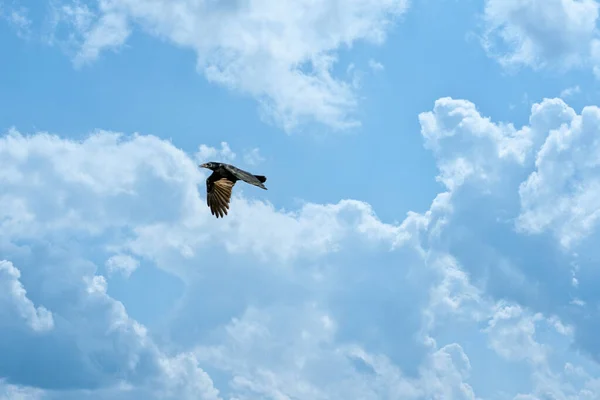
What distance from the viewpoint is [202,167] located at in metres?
69.2

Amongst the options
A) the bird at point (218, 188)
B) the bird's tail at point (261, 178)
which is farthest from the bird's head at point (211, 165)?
the bird's tail at point (261, 178)

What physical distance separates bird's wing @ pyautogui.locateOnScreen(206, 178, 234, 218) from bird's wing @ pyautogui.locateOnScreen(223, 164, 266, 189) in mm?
1897

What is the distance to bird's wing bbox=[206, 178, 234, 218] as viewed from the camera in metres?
68.4

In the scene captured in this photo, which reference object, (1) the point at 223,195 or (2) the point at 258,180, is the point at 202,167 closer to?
(1) the point at 223,195

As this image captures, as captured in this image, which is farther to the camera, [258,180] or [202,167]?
[202,167]

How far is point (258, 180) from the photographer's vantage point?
63844 millimetres

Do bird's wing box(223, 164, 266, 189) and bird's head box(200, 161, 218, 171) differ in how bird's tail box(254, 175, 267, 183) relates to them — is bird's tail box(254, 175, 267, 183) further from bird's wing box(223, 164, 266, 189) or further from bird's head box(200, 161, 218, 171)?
bird's head box(200, 161, 218, 171)

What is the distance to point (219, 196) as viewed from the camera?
225 ft

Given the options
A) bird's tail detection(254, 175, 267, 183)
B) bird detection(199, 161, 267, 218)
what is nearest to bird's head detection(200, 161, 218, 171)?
bird detection(199, 161, 267, 218)

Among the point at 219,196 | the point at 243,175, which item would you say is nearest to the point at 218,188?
the point at 219,196

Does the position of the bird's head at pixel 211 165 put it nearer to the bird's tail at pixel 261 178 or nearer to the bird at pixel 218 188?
the bird at pixel 218 188

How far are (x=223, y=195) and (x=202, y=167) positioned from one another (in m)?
3.21

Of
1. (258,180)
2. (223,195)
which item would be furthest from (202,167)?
(258,180)

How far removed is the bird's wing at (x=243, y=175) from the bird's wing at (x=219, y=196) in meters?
1.90
